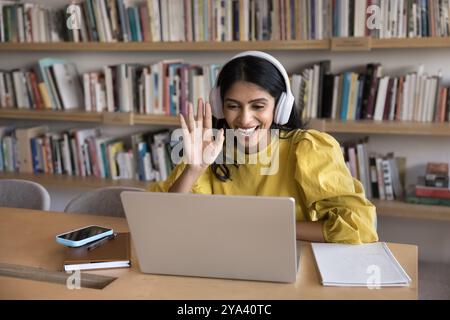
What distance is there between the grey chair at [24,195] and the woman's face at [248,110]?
0.90m

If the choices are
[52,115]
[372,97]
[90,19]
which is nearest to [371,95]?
[372,97]

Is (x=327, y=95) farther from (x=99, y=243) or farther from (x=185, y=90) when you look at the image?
(x=99, y=243)

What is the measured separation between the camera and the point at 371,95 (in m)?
2.43

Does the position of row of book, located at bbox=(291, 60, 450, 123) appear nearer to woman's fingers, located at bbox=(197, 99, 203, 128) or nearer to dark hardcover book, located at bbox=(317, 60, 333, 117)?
dark hardcover book, located at bbox=(317, 60, 333, 117)

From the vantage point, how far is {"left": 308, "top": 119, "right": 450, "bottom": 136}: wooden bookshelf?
230 cm

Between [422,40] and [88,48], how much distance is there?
5.60 feet

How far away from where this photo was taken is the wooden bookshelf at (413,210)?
7.56 feet

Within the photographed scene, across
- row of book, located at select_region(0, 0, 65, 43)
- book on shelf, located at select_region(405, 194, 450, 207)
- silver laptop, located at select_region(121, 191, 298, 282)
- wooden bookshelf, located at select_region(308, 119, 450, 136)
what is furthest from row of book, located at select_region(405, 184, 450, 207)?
row of book, located at select_region(0, 0, 65, 43)

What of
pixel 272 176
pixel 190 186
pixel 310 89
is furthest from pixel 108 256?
pixel 310 89

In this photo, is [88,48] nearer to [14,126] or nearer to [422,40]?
[14,126]

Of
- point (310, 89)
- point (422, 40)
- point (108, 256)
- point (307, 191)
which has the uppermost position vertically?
point (422, 40)

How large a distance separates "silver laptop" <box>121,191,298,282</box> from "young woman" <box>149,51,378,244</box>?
0.99ft

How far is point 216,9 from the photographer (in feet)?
8.43

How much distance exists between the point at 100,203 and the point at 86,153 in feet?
3.91
